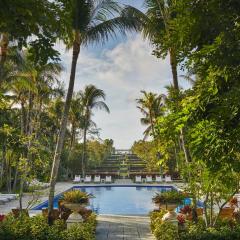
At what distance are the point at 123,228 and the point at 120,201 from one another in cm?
1222

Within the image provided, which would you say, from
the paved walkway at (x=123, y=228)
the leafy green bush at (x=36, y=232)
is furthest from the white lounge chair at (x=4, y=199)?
the leafy green bush at (x=36, y=232)

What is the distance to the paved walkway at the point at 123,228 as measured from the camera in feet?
31.4

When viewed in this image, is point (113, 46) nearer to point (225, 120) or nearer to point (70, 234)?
point (70, 234)

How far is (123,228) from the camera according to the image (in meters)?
10.8

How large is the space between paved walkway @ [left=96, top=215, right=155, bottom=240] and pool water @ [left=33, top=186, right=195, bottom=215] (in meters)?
2.90

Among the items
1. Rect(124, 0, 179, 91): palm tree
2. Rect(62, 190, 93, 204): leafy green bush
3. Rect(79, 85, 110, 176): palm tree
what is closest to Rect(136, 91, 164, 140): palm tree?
Rect(79, 85, 110, 176): palm tree

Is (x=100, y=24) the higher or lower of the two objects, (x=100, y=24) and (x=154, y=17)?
the lower

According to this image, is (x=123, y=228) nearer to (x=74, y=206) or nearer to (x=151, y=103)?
(x=74, y=206)

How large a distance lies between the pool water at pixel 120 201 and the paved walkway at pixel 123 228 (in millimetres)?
2896

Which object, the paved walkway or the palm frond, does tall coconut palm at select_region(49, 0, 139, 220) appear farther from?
the paved walkway

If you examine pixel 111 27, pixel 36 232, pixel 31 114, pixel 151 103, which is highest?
pixel 151 103

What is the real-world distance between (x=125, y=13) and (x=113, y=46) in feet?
3.36

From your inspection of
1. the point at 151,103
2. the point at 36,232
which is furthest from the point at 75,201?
the point at 151,103

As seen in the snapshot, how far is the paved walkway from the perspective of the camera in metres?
9.58
